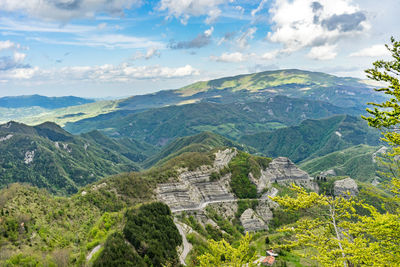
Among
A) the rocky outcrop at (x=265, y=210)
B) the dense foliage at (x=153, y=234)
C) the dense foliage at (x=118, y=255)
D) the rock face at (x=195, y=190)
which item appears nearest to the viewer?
the dense foliage at (x=118, y=255)

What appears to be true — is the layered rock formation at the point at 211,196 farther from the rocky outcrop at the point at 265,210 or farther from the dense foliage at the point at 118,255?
the dense foliage at the point at 118,255

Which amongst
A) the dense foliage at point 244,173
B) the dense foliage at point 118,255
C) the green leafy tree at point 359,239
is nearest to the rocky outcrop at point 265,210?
the dense foliage at point 244,173

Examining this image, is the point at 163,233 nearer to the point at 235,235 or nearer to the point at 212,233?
the point at 212,233

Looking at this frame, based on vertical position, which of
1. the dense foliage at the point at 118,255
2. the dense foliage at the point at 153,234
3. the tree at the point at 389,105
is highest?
the tree at the point at 389,105

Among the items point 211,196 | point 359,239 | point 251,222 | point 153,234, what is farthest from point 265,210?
point 359,239

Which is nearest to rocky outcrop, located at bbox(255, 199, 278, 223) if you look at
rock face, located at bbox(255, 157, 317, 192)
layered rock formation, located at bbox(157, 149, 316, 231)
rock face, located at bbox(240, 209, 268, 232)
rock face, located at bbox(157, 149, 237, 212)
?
layered rock formation, located at bbox(157, 149, 316, 231)
